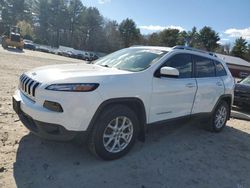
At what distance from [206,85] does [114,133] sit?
8.27 feet

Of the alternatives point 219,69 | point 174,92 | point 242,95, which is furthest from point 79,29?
point 174,92

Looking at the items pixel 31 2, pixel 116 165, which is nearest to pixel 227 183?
pixel 116 165

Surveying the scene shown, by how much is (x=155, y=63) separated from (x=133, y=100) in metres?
0.83

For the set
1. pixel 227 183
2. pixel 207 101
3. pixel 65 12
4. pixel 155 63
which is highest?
pixel 65 12

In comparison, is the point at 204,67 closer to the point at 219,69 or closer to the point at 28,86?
the point at 219,69

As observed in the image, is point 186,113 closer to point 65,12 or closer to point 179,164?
point 179,164

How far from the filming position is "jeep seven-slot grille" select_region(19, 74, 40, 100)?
388 cm

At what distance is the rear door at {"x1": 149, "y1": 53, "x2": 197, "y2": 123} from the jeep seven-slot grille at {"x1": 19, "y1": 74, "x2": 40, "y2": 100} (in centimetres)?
→ 179

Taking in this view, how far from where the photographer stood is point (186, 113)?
538 centimetres

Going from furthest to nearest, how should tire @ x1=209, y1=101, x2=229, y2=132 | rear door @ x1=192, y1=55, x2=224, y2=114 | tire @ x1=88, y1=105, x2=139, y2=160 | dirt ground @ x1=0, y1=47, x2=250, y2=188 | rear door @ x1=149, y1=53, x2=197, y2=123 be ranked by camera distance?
tire @ x1=209, y1=101, x2=229, y2=132 → rear door @ x1=192, y1=55, x2=224, y2=114 → rear door @ x1=149, y1=53, x2=197, y2=123 → tire @ x1=88, y1=105, x2=139, y2=160 → dirt ground @ x1=0, y1=47, x2=250, y2=188

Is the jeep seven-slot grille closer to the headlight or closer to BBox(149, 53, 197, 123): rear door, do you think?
the headlight

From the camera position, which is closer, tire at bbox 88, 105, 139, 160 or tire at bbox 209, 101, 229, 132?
tire at bbox 88, 105, 139, 160

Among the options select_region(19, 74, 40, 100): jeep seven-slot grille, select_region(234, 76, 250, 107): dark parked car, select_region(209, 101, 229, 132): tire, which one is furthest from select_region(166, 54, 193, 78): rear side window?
select_region(234, 76, 250, 107): dark parked car

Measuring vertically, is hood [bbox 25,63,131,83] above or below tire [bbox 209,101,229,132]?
above
